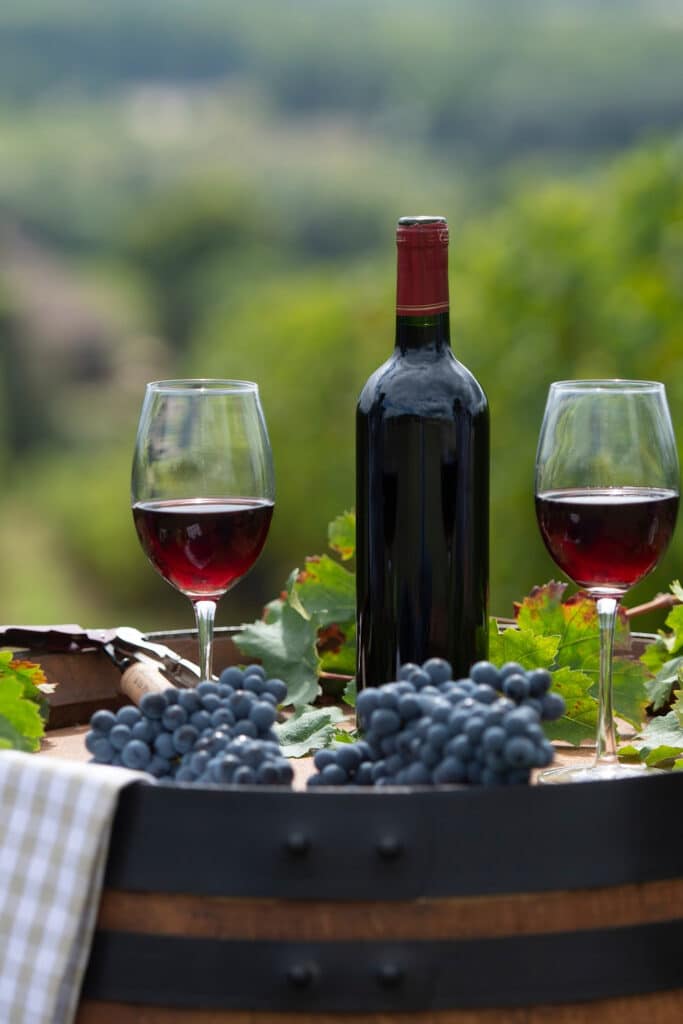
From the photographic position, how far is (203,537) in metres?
1.16

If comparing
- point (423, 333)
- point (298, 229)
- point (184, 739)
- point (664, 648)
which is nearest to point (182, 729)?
point (184, 739)

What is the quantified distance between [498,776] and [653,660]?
667 millimetres

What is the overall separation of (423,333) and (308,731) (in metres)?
0.40

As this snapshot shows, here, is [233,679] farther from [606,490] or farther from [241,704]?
[606,490]

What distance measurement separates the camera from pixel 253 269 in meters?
6.76

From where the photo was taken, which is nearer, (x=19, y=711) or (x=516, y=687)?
(x=516, y=687)

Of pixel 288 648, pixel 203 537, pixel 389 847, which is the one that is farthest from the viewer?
pixel 288 648

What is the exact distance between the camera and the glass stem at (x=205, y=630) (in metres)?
1.23

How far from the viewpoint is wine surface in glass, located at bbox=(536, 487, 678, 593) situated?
1091mm

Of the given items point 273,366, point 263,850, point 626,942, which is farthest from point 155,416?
point 273,366

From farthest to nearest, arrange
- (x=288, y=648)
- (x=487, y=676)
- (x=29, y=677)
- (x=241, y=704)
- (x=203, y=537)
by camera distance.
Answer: (x=288, y=648), (x=29, y=677), (x=203, y=537), (x=241, y=704), (x=487, y=676)

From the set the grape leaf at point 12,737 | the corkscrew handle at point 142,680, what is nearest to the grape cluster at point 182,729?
the grape leaf at point 12,737

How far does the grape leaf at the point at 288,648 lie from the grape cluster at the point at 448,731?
49 centimetres

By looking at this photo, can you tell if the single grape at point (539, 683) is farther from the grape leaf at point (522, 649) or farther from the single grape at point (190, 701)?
the grape leaf at point (522, 649)
